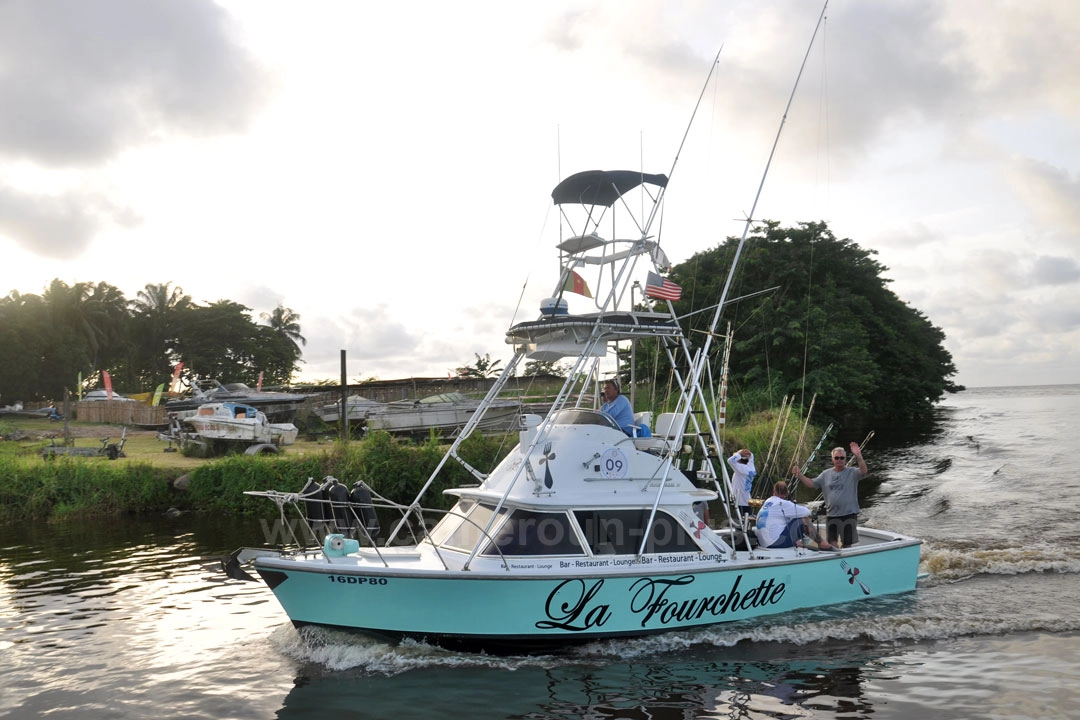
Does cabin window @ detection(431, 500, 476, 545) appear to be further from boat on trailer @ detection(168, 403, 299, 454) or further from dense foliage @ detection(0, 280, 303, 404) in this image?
dense foliage @ detection(0, 280, 303, 404)

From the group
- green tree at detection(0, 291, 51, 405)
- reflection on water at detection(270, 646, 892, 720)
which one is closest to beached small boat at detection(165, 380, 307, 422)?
green tree at detection(0, 291, 51, 405)

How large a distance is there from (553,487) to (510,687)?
240 cm

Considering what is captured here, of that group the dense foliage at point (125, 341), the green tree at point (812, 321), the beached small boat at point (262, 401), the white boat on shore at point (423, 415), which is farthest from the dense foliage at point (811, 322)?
the dense foliage at point (125, 341)

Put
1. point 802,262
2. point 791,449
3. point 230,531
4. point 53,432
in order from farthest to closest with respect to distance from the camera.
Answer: point 802,262
point 53,432
point 791,449
point 230,531

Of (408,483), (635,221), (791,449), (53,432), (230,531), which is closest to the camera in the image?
(635,221)

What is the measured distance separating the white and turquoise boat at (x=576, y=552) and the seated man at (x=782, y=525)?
7.4 inches

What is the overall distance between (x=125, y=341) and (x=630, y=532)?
52096 millimetres

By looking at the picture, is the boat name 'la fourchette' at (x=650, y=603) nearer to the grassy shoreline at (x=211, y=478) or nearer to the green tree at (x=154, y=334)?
the grassy shoreline at (x=211, y=478)

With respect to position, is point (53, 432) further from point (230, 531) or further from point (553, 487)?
point (553, 487)

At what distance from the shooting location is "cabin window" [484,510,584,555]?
945cm

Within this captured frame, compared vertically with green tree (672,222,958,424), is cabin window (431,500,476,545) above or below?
below

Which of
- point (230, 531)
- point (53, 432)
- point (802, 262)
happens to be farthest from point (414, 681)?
point (802, 262)

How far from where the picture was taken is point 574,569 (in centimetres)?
929

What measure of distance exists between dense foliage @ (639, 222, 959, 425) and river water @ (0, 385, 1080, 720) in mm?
19461
